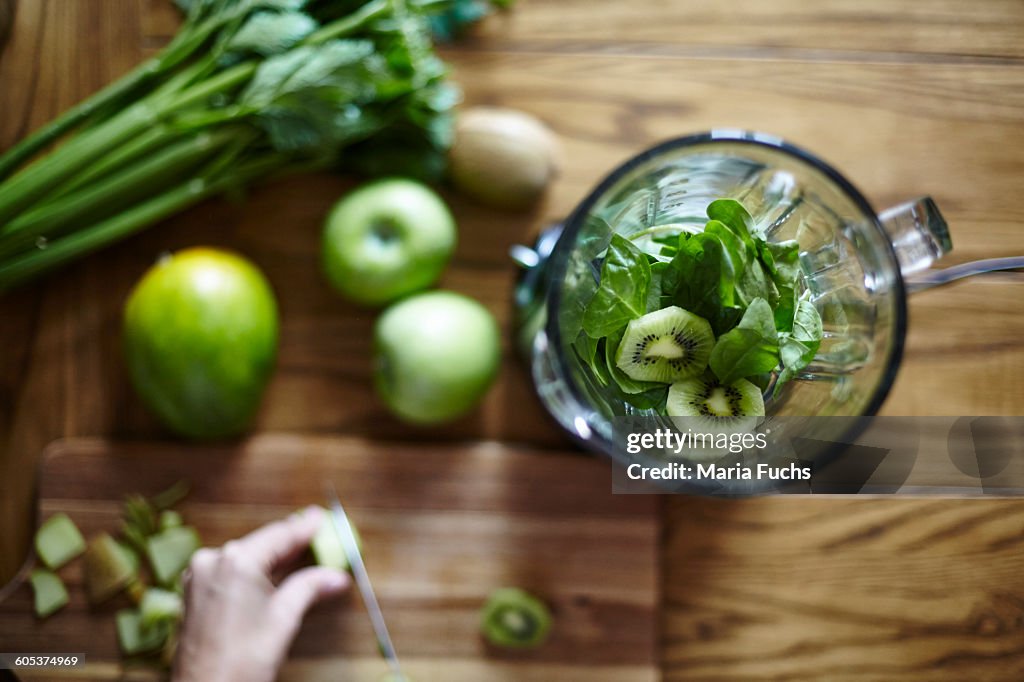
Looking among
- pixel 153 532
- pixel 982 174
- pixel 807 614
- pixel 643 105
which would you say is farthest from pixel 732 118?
pixel 153 532

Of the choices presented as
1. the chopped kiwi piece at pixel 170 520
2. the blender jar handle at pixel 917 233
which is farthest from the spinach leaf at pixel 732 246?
the chopped kiwi piece at pixel 170 520

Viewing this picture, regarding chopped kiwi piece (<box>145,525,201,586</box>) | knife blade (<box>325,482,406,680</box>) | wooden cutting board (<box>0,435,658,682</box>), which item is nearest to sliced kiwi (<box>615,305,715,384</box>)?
wooden cutting board (<box>0,435,658,682</box>)

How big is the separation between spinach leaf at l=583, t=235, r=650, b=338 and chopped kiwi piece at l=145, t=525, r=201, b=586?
0.53 metres

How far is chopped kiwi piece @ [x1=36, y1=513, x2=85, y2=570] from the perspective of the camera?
2.43 feet

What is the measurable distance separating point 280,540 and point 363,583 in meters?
0.09

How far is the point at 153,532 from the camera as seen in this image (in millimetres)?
756

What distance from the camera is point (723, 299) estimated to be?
426 millimetres

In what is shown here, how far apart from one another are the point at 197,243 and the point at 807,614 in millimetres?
752

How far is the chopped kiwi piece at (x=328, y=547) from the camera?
0.74 metres

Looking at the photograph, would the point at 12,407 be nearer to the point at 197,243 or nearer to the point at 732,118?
the point at 197,243

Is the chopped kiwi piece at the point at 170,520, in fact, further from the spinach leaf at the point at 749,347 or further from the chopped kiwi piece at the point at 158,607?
the spinach leaf at the point at 749,347

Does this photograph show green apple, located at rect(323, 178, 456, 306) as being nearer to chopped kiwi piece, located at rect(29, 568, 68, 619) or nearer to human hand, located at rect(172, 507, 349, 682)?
human hand, located at rect(172, 507, 349, 682)

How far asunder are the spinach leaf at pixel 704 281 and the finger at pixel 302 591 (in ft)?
1.53

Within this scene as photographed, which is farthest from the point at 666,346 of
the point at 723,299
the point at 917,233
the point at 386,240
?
the point at 386,240
